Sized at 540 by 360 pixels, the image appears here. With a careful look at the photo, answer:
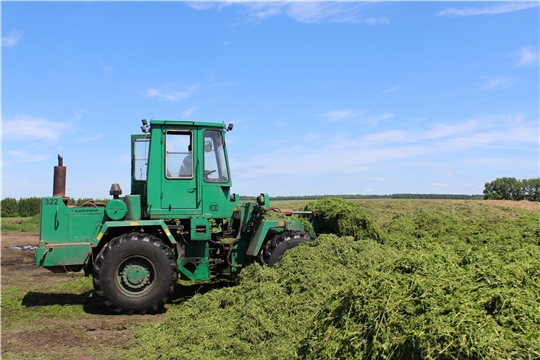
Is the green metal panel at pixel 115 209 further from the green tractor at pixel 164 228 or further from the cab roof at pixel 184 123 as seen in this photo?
the cab roof at pixel 184 123

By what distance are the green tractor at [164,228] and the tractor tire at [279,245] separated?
17 mm

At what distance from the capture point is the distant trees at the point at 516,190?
65.8 feet

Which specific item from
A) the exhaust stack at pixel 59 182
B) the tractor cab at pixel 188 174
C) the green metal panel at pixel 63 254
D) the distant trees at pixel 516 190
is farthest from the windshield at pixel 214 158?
the distant trees at pixel 516 190

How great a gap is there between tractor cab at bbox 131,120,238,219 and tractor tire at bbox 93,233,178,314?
2.39ft

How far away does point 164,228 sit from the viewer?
24.9 ft

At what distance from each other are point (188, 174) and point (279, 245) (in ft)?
6.67

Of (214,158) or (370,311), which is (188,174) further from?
(370,311)

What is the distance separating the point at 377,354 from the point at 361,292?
0.61 metres

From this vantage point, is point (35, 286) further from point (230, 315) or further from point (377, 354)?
point (377, 354)

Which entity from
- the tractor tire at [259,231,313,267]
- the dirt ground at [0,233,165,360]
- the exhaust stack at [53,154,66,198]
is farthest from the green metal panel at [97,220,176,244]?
the tractor tire at [259,231,313,267]

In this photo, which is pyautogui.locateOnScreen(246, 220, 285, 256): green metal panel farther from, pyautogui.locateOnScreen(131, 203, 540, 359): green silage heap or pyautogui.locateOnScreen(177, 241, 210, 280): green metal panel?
pyautogui.locateOnScreen(131, 203, 540, 359): green silage heap

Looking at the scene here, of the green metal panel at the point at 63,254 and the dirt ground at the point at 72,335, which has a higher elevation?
the green metal panel at the point at 63,254

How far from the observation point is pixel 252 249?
7.79 metres

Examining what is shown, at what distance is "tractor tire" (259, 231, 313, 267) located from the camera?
7.52 meters
